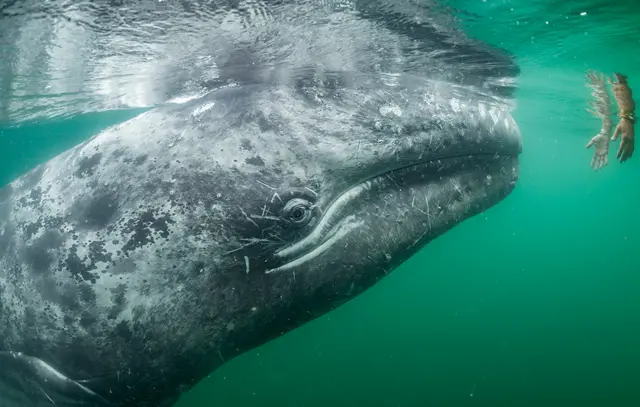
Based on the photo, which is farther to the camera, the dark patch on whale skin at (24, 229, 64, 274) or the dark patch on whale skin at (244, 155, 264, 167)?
the dark patch on whale skin at (244, 155, 264, 167)

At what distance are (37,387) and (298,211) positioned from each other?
2642 mm

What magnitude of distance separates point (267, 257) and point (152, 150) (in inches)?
58.7

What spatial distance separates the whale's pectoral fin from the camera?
3441 mm

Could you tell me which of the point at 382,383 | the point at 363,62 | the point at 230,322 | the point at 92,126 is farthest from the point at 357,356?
the point at 230,322

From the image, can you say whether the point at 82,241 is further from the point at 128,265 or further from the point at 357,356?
the point at 357,356

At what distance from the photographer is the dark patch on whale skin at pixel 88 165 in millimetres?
3913

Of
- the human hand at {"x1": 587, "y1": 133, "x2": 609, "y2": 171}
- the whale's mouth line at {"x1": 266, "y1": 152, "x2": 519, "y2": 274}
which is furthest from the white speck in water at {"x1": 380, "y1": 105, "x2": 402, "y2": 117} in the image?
the human hand at {"x1": 587, "y1": 133, "x2": 609, "y2": 171}

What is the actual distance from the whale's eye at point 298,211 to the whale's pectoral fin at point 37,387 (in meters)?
2.18

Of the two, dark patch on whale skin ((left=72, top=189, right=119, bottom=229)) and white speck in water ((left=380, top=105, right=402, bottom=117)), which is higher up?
white speck in water ((left=380, top=105, right=402, bottom=117))

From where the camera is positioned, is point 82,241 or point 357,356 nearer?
point 82,241

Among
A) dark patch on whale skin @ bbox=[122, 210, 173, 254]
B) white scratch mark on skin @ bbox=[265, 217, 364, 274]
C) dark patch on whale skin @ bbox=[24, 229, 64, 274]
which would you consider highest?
dark patch on whale skin @ bbox=[122, 210, 173, 254]

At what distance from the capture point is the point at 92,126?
49.9 feet

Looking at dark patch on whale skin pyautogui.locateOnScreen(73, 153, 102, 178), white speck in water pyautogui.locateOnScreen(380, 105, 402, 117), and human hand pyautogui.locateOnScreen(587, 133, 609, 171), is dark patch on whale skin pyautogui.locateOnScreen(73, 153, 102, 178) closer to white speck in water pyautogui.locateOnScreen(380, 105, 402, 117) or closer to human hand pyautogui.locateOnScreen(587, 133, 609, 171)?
white speck in water pyautogui.locateOnScreen(380, 105, 402, 117)

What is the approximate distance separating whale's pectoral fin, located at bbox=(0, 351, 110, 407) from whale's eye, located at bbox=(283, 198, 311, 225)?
2.18m
